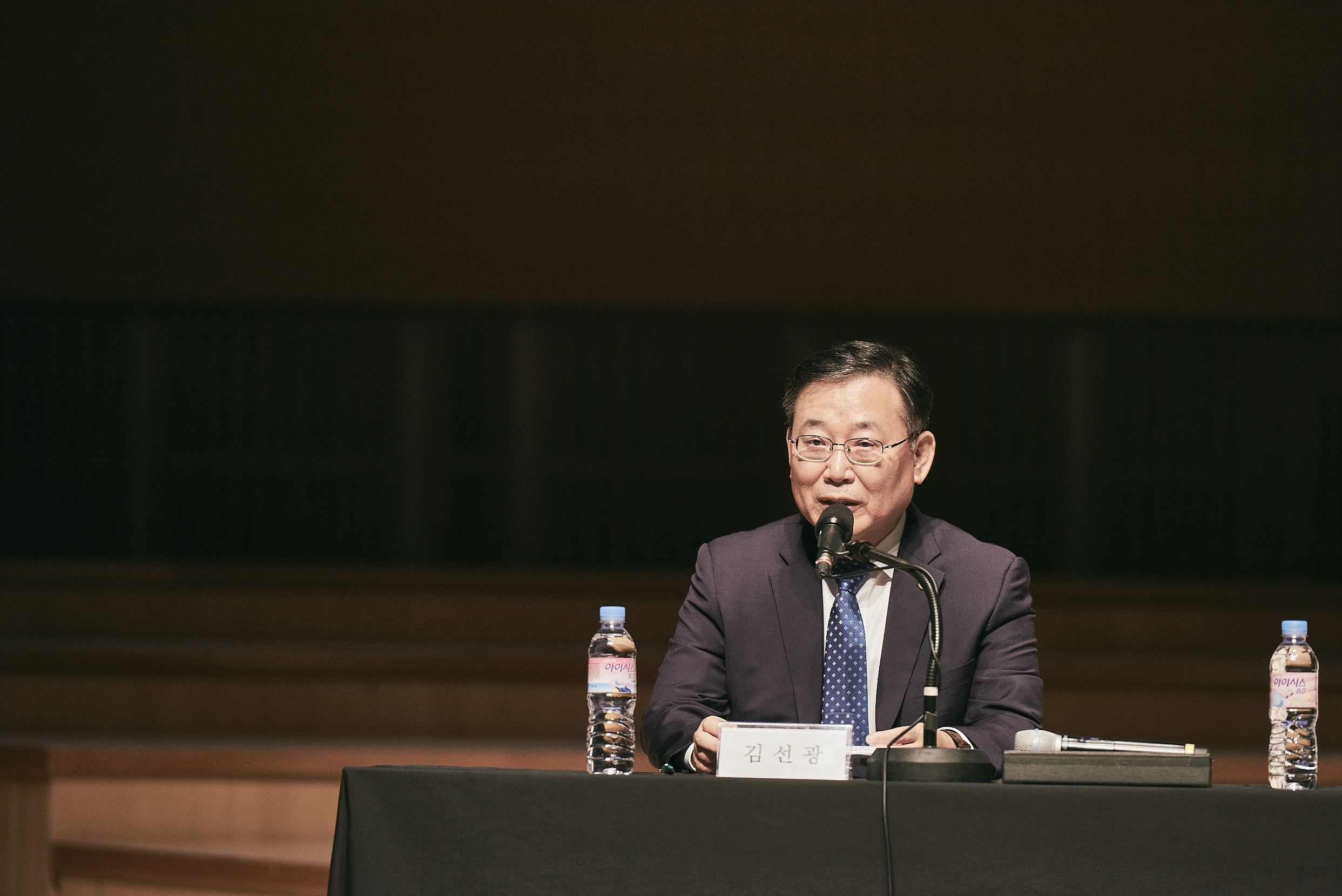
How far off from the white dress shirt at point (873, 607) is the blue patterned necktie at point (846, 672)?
0.02 metres

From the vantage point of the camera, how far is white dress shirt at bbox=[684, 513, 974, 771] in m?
1.83

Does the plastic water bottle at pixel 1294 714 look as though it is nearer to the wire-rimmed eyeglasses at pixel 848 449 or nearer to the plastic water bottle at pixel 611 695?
the wire-rimmed eyeglasses at pixel 848 449

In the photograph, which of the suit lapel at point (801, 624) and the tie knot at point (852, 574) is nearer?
the tie knot at point (852, 574)

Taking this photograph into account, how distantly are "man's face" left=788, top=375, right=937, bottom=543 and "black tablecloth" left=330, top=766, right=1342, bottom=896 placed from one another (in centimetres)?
50

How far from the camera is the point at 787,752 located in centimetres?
143

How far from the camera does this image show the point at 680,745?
5.69ft

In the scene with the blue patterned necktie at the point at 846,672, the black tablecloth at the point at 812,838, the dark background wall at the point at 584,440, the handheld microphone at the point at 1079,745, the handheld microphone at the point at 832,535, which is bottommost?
the black tablecloth at the point at 812,838

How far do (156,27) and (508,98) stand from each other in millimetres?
1347

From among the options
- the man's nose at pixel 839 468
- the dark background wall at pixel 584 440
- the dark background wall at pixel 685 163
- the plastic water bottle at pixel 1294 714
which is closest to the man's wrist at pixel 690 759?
the man's nose at pixel 839 468

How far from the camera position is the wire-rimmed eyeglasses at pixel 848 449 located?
1.79 m

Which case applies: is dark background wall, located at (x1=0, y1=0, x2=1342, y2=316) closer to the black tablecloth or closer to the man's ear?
A: the man's ear

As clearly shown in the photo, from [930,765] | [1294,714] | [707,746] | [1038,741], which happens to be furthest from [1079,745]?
[707,746]

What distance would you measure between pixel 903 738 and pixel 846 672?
0.23 m

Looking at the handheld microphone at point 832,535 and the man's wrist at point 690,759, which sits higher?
the handheld microphone at point 832,535
